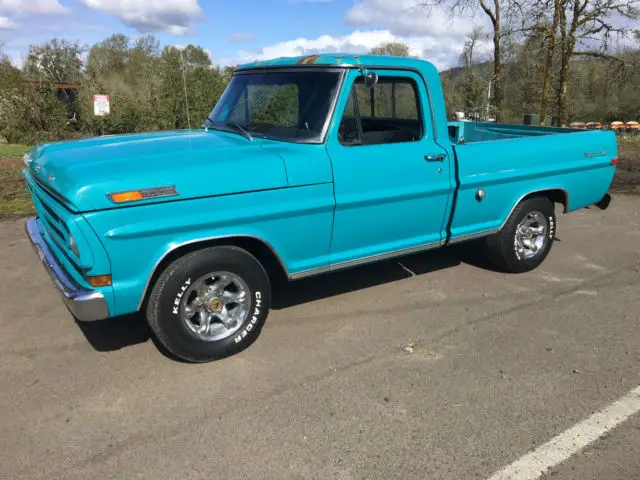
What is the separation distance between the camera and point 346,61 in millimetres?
3857

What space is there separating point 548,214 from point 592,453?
10.4ft

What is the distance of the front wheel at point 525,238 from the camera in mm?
5113

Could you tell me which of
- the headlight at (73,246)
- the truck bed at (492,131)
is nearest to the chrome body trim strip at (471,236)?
the truck bed at (492,131)

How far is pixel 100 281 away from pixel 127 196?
21.4 inches

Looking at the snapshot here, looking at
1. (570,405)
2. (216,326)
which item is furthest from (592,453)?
(216,326)

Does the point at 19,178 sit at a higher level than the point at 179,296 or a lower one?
higher

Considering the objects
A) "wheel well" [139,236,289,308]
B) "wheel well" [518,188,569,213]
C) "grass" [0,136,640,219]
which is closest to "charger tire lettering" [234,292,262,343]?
"wheel well" [139,236,289,308]

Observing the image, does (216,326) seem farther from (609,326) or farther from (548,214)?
(548,214)

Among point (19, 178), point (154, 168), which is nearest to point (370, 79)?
point (154, 168)

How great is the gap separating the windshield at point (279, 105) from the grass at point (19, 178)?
481 centimetres

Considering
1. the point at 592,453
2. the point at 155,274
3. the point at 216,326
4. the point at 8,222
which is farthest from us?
the point at 8,222

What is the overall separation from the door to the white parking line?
188 centimetres

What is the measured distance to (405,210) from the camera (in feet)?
13.8

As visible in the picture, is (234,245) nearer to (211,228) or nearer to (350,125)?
(211,228)
